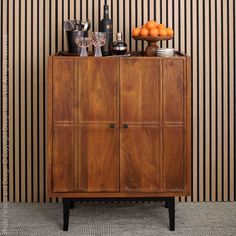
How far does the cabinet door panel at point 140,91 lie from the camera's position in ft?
14.0

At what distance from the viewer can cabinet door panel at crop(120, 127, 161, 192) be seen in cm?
430

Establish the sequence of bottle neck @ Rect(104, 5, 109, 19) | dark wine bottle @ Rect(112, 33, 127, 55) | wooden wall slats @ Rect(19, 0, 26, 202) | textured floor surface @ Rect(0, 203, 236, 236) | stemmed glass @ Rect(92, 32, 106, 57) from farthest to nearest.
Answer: wooden wall slats @ Rect(19, 0, 26, 202), bottle neck @ Rect(104, 5, 109, 19), dark wine bottle @ Rect(112, 33, 127, 55), stemmed glass @ Rect(92, 32, 106, 57), textured floor surface @ Rect(0, 203, 236, 236)

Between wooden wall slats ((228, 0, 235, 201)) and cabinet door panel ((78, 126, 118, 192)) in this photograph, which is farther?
wooden wall slats ((228, 0, 235, 201))

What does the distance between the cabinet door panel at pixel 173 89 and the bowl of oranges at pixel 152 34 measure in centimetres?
29

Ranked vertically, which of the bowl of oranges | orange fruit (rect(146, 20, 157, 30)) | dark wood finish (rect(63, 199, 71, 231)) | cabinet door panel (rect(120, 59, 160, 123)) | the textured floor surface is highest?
orange fruit (rect(146, 20, 157, 30))

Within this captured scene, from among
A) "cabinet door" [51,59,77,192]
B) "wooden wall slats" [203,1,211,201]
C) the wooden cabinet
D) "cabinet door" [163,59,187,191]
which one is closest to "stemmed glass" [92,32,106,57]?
the wooden cabinet

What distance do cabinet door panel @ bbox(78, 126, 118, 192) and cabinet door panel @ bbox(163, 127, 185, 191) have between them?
375 millimetres

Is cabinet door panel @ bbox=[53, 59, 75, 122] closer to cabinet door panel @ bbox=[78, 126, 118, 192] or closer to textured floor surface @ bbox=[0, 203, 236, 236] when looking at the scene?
cabinet door panel @ bbox=[78, 126, 118, 192]

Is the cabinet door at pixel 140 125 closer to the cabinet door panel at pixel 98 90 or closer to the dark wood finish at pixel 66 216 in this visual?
the cabinet door panel at pixel 98 90

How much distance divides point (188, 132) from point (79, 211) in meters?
1.15

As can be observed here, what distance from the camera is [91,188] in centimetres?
430

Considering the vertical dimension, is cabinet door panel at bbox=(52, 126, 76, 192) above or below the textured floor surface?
above

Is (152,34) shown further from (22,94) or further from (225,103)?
(22,94)

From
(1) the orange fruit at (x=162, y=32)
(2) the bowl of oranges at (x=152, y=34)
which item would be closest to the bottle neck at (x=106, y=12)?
(2) the bowl of oranges at (x=152, y=34)
